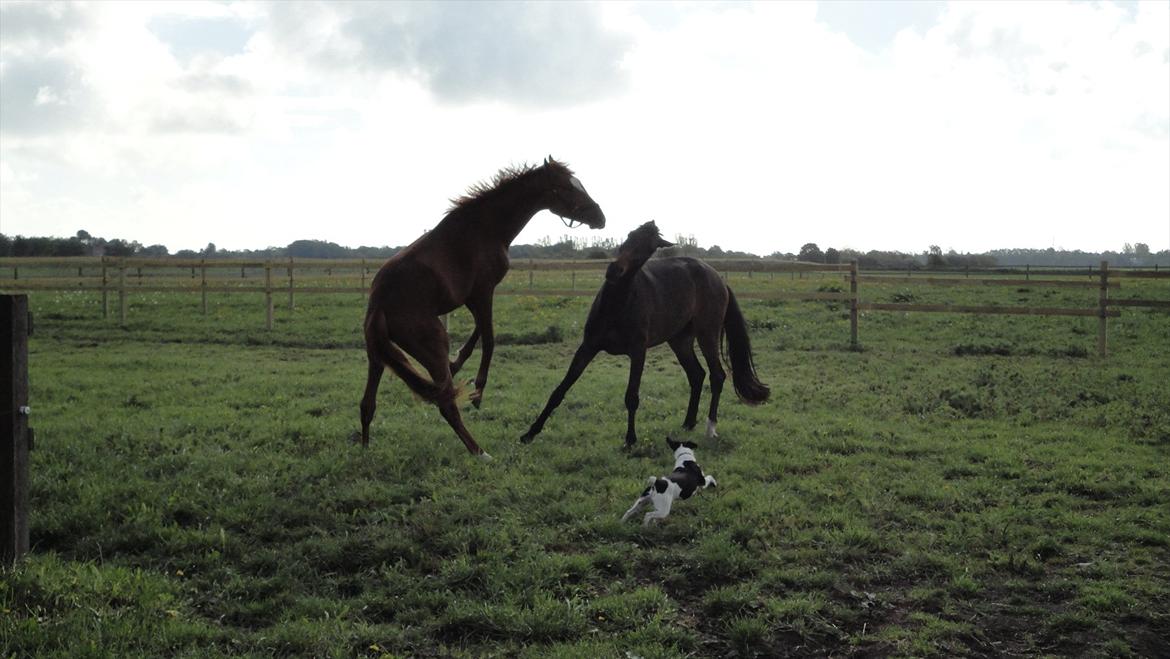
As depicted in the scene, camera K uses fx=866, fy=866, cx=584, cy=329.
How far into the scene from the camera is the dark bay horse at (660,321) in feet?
23.8

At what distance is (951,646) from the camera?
3758 mm

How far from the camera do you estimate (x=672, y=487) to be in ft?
17.2

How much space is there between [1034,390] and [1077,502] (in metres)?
4.71

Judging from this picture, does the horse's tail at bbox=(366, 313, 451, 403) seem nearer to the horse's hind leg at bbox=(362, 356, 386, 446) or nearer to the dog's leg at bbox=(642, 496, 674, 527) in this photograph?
the horse's hind leg at bbox=(362, 356, 386, 446)

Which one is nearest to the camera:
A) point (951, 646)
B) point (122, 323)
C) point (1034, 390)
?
point (951, 646)

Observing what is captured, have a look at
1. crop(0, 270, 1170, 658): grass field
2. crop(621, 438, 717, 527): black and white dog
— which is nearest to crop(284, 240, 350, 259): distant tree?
crop(0, 270, 1170, 658): grass field

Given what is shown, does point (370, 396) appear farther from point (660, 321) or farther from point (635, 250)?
point (660, 321)

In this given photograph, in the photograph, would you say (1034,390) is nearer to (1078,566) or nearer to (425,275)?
(1078,566)

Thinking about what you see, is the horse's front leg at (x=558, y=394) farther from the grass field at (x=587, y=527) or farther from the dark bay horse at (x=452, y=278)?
the dark bay horse at (x=452, y=278)

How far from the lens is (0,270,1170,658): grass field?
151 inches

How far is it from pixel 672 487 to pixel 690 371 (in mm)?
3253

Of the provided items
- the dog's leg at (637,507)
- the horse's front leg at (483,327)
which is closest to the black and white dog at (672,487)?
the dog's leg at (637,507)

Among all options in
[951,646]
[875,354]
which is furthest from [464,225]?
[875,354]

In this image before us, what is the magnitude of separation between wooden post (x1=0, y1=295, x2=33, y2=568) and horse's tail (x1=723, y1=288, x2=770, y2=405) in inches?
234
